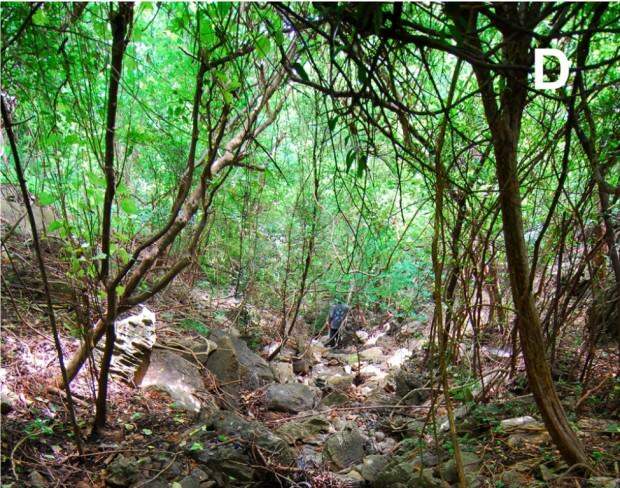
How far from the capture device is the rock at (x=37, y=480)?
7.03ft

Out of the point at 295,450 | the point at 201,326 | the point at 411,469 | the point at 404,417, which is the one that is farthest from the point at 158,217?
the point at 411,469

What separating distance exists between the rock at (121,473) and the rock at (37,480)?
0.28 meters

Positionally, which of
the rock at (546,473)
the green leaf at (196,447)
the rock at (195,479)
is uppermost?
the rock at (546,473)

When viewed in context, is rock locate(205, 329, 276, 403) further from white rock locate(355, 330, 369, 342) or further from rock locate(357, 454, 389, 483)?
white rock locate(355, 330, 369, 342)

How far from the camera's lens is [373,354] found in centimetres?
677

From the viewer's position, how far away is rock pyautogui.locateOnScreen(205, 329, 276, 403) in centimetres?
441

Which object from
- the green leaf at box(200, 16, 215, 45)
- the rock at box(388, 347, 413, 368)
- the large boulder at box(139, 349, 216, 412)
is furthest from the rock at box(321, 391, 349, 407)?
the green leaf at box(200, 16, 215, 45)

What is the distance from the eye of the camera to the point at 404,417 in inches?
167

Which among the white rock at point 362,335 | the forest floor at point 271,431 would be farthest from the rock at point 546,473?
the white rock at point 362,335

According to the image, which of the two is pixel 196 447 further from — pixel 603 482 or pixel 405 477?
pixel 603 482

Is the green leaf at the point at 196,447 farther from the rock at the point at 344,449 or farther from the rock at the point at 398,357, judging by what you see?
the rock at the point at 398,357

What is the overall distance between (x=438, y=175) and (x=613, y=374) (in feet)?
7.85

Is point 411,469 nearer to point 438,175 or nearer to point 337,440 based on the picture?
point 337,440

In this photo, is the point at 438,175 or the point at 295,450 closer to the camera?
the point at 438,175
